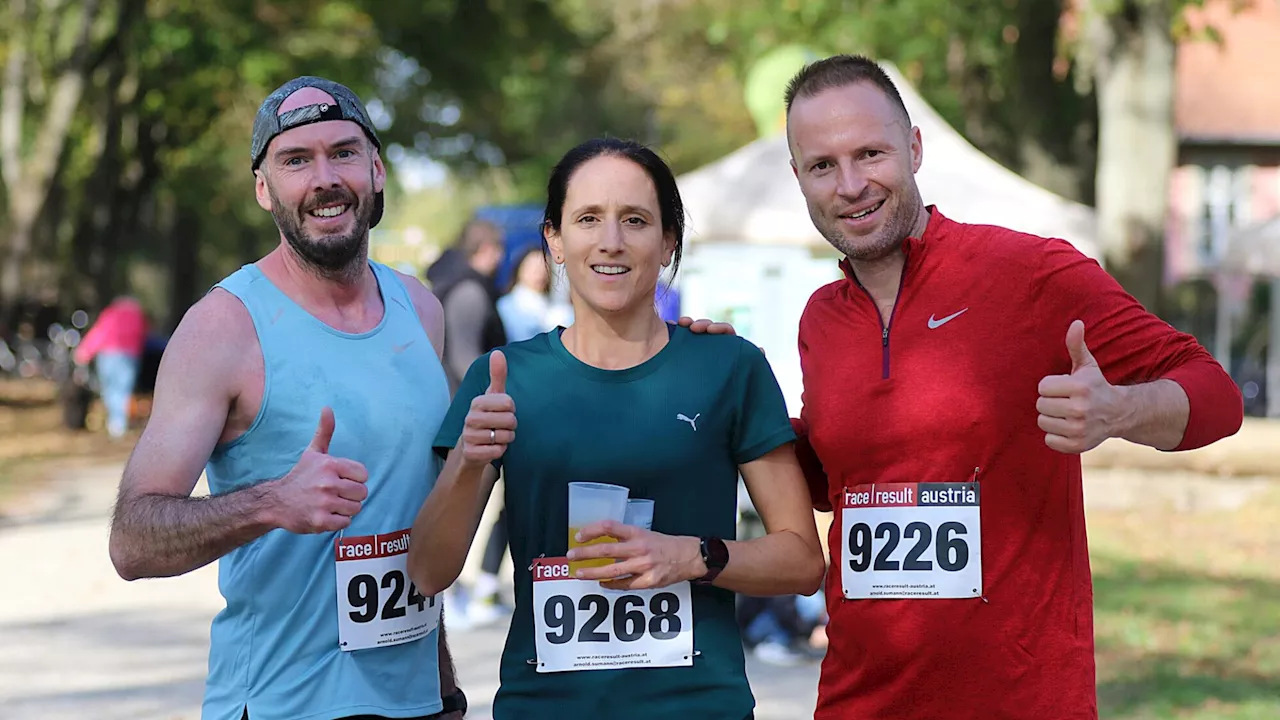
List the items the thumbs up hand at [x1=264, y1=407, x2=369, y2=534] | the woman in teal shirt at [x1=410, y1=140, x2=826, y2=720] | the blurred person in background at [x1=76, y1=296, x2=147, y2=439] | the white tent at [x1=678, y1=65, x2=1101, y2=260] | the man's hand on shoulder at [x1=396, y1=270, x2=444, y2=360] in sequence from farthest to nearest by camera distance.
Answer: the blurred person in background at [x1=76, y1=296, x2=147, y2=439], the white tent at [x1=678, y1=65, x2=1101, y2=260], the man's hand on shoulder at [x1=396, y1=270, x2=444, y2=360], the woman in teal shirt at [x1=410, y1=140, x2=826, y2=720], the thumbs up hand at [x1=264, y1=407, x2=369, y2=534]

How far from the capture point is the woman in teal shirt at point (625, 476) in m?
3.03

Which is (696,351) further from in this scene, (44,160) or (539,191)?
(539,191)

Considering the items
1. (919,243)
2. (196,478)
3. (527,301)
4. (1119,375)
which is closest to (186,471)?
(196,478)

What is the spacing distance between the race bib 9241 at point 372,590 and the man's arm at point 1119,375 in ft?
4.43

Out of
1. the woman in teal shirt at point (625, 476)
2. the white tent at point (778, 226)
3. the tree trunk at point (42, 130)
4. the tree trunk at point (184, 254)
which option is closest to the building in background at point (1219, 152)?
the tree trunk at point (184, 254)

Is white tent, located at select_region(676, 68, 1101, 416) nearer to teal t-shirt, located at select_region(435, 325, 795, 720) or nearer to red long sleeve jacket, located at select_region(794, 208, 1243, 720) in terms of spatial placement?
red long sleeve jacket, located at select_region(794, 208, 1243, 720)

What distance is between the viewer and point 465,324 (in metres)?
8.52

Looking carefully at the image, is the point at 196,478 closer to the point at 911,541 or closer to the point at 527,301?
the point at 911,541

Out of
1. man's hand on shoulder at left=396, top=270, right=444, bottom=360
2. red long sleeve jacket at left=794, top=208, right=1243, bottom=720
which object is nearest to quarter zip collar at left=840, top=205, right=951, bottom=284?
red long sleeve jacket at left=794, top=208, right=1243, bottom=720

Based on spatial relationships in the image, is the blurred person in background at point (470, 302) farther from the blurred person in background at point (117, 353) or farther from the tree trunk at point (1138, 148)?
the blurred person in background at point (117, 353)

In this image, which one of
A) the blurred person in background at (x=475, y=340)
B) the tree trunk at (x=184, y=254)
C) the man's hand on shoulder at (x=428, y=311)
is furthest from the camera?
the tree trunk at (x=184, y=254)

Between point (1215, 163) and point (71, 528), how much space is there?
1172 inches

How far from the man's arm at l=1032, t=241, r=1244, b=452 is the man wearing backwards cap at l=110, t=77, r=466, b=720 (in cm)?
132

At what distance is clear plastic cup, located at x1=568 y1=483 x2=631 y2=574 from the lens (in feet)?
9.74
